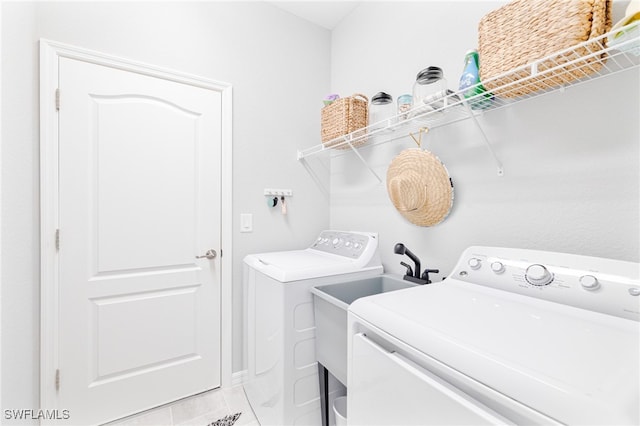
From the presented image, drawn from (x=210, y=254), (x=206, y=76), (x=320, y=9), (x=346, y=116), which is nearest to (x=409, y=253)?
(x=346, y=116)

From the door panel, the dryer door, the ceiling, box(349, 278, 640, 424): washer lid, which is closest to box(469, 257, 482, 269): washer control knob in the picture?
box(349, 278, 640, 424): washer lid

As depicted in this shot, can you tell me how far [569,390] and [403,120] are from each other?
1313mm

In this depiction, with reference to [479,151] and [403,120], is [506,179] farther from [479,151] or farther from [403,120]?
[403,120]

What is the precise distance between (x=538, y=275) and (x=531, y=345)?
1.37 feet

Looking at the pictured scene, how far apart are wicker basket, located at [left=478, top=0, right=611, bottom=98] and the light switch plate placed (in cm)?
164

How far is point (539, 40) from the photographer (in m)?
0.94

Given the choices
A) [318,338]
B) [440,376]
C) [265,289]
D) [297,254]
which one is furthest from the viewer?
[297,254]

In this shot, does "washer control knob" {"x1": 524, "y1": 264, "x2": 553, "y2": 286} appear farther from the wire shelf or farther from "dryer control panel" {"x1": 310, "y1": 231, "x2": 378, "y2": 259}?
"dryer control panel" {"x1": 310, "y1": 231, "x2": 378, "y2": 259}

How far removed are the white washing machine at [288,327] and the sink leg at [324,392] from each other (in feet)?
0.10

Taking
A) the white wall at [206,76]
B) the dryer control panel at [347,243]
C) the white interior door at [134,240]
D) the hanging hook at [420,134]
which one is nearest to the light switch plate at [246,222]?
the white wall at [206,76]

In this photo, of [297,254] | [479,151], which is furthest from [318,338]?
[479,151]

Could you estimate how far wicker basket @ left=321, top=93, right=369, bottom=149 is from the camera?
186cm

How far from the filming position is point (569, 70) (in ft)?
3.17

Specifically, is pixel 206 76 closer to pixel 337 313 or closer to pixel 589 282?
pixel 337 313
